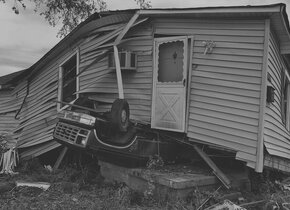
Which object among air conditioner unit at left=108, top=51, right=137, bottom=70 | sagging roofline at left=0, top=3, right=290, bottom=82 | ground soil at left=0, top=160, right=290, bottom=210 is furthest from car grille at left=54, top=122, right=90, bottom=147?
sagging roofline at left=0, top=3, right=290, bottom=82

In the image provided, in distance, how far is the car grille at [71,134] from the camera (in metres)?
6.45

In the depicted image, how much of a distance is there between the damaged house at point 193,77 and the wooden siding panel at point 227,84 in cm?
2

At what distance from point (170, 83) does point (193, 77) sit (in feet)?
1.84

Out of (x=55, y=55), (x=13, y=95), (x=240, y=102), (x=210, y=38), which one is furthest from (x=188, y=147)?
(x=13, y=95)

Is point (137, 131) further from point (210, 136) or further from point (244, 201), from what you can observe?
point (244, 201)

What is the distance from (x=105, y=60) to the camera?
8.27m

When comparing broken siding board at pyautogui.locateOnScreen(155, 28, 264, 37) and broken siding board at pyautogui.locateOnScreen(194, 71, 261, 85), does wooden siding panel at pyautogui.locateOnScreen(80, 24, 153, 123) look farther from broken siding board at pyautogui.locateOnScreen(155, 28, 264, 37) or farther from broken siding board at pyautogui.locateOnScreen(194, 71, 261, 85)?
broken siding board at pyautogui.locateOnScreen(194, 71, 261, 85)

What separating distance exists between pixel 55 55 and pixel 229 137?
633cm

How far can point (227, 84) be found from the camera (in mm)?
6242

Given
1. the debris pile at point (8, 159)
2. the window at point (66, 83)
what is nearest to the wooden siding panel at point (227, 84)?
the window at point (66, 83)

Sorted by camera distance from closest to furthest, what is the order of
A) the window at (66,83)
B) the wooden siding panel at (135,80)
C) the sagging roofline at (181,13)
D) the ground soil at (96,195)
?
the ground soil at (96,195) < the sagging roofline at (181,13) < the wooden siding panel at (135,80) < the window at (66,83)

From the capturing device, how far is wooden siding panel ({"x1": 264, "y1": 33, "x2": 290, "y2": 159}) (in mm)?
6277

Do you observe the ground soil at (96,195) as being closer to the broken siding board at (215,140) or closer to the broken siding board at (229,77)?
the broken siding board at (215,140)

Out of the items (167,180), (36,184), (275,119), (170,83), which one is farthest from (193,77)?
(36,184)
